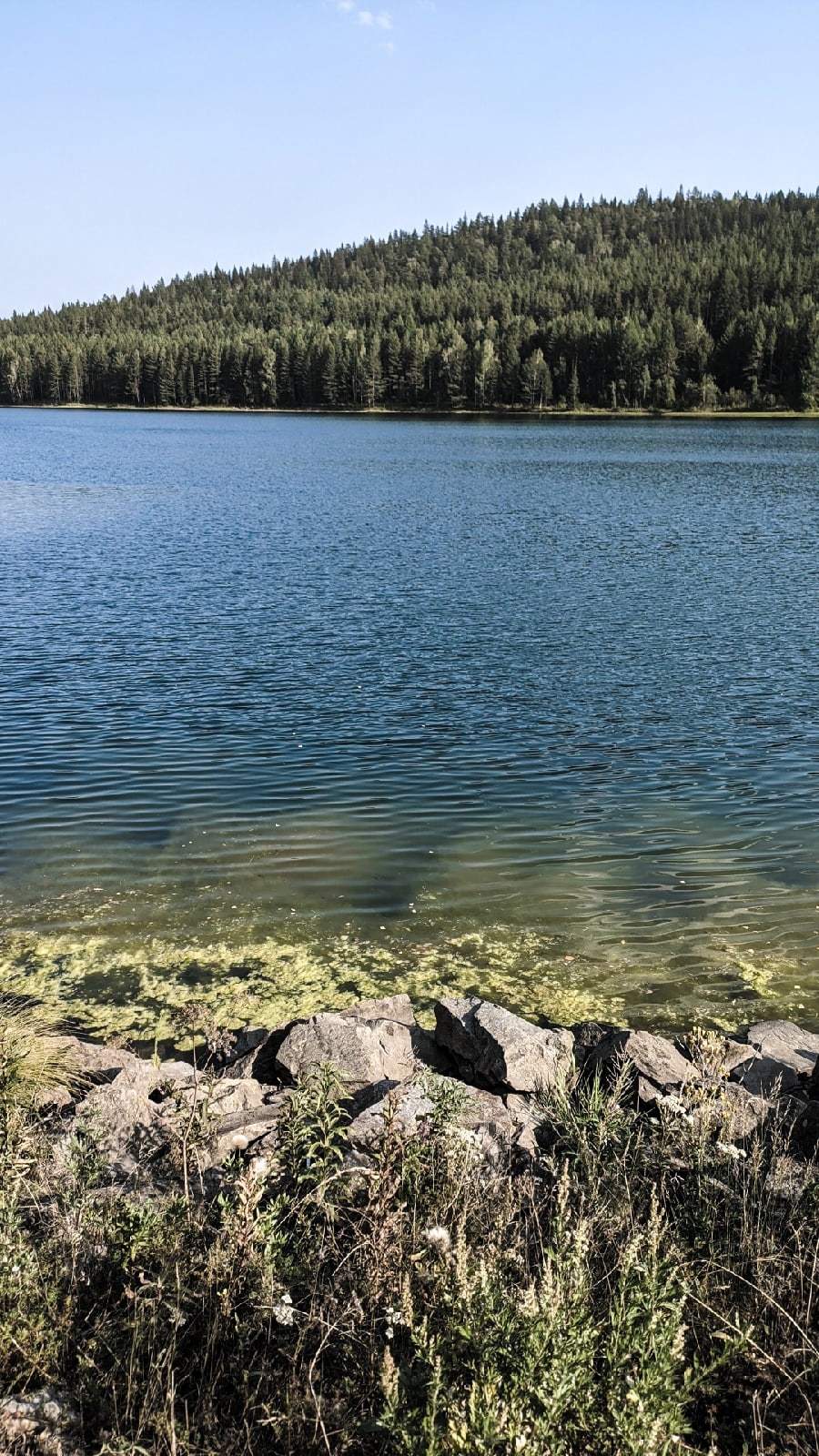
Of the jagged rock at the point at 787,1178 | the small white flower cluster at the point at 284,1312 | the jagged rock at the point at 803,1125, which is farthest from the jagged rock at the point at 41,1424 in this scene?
the jagged rock at the point at 803,1125

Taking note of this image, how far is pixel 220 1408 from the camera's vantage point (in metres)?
4.57

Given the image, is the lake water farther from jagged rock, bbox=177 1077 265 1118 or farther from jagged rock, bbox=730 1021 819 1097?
jagged rock, bbox=177 1077 265 1118

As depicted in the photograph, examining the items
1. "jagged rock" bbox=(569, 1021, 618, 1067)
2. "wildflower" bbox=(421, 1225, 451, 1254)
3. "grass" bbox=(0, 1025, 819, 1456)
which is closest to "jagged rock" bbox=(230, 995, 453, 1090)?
"jagged rock" bbox=(569, 1021, 618, 1067)

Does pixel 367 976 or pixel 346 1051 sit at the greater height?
pixel 346 1051

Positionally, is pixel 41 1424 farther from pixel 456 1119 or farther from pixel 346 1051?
pixel 346 1051

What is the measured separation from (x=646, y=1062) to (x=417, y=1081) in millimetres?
2189

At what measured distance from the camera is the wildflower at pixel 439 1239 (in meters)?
5.22

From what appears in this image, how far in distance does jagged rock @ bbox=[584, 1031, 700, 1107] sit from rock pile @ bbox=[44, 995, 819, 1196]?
1 cm

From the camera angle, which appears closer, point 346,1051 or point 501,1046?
point 346,1051

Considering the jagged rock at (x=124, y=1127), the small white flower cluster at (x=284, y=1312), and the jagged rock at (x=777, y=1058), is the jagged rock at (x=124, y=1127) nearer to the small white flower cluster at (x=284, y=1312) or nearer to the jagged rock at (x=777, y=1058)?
the small white flower cluster at (x=284, y=1312)

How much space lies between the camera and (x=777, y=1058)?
9.41 metres

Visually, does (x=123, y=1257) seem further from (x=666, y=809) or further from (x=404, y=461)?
(x=404, y=461)

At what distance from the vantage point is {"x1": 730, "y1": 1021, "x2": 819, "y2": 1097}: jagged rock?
28.5 ft

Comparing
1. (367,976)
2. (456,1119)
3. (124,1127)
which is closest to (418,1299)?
(456,1119)
